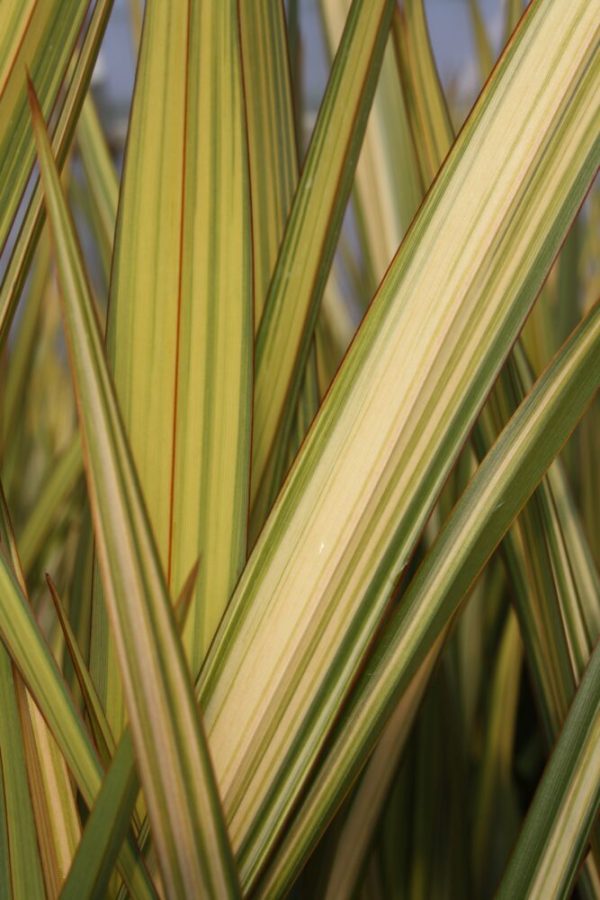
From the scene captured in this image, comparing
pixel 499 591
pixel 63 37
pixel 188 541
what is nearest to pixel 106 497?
pixel 188 541

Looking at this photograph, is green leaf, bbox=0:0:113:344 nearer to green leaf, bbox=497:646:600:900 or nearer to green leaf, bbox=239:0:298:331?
green leaf, bbox=239:0:298:331

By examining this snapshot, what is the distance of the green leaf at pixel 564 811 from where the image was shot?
21 centimetres

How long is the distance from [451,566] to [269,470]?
73 millimetres

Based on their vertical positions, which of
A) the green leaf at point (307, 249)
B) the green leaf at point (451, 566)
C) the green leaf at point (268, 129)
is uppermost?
the green leaf at point (268, 129)

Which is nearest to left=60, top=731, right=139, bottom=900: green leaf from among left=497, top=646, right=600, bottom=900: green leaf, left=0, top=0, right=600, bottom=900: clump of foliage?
left=0, top=0, right=600, bottom=900: clump of foliage

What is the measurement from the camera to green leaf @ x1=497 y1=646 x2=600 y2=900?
21 cm

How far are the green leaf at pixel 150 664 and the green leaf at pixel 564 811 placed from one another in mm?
91

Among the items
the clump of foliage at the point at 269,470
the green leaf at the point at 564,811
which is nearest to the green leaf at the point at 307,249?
the clump of foliage at the point at 269,470

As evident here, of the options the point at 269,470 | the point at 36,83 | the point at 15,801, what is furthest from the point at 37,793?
the point at 36,83

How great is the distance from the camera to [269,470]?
254 millimetres

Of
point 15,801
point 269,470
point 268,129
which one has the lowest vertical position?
point 15,801

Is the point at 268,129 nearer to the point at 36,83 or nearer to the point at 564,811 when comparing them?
the point at 36,83

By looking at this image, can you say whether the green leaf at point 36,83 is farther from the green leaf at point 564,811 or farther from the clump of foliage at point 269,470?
the green leaf at point 564,811

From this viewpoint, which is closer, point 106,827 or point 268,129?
point 106,827
